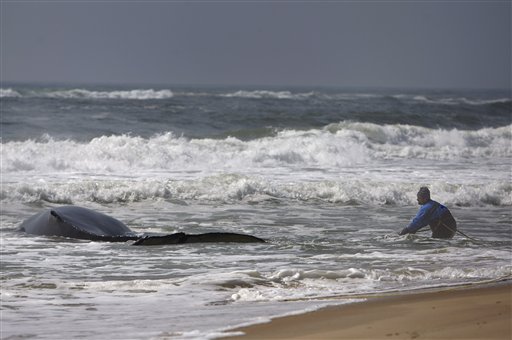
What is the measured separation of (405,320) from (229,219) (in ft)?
21.1

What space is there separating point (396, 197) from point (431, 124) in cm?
2361

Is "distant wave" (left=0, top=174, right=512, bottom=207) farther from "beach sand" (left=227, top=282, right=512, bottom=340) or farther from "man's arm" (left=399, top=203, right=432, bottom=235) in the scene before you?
"beach sand" (left=227, top=282, right=512, bottom=340)

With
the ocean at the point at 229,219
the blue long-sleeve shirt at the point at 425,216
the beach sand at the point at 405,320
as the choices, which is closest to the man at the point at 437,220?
the blue long-sleeve shirt at the point at 425,216

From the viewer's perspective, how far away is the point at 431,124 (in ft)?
126

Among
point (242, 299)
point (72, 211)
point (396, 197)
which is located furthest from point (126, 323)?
point (396, 197)

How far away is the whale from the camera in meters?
9.84

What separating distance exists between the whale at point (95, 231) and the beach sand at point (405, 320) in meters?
3.05

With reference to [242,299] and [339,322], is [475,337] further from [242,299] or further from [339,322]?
[242,299]

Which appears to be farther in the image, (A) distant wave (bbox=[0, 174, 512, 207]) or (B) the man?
(A) distant wave (bbox=[0, 174, 512, 207])

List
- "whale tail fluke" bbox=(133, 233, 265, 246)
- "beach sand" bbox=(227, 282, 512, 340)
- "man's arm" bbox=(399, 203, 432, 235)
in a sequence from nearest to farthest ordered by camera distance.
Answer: "beach sand" bbox=(227, 282, 512, 340), "whale tail fluke" bbox=(133, 233, 265, 246), "man's arm" bbox=(399, 203, 432, 235)

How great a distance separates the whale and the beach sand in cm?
305

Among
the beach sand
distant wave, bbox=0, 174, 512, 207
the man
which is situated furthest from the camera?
distant wave, bbox=0, 174, 512, 207

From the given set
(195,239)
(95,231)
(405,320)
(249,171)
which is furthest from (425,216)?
(249,171)

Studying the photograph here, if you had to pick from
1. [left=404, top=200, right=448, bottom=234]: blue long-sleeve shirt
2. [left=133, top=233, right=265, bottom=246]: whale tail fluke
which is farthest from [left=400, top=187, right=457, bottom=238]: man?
[left=133, top=233, right=265, bottom=246]: whale tail fluke
